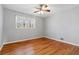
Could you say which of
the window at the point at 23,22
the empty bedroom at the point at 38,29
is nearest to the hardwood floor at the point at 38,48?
the empty bedroom at the point at 38,29

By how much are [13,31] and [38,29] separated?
18.5 inches

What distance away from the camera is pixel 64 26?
140cm

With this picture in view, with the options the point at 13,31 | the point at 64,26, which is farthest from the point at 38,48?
the point at 64,26

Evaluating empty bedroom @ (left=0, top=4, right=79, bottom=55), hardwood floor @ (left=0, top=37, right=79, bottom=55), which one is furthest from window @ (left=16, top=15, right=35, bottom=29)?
hardwood floor @ (left=0, top=37, right=79, bottom=55)

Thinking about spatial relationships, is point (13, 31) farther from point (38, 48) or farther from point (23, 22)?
point (38, 48)

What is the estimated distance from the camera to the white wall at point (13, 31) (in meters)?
1.12

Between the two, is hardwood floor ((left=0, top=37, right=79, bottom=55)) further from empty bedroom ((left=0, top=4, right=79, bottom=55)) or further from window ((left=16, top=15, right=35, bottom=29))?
window ((left=16, top=15, right=35, bottom=29))

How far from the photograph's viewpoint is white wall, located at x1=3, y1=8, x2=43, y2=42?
3.67ft

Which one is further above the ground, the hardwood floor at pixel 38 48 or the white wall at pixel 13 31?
the white wall at pixel 13 31

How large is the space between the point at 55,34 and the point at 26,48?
63 centimetres

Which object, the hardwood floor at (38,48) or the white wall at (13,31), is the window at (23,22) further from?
the hardwood floor at (38,48)

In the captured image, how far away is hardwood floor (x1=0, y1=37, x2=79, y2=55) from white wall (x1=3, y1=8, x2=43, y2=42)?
10 cm

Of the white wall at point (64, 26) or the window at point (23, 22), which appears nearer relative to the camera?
the window at point (23, 22)
